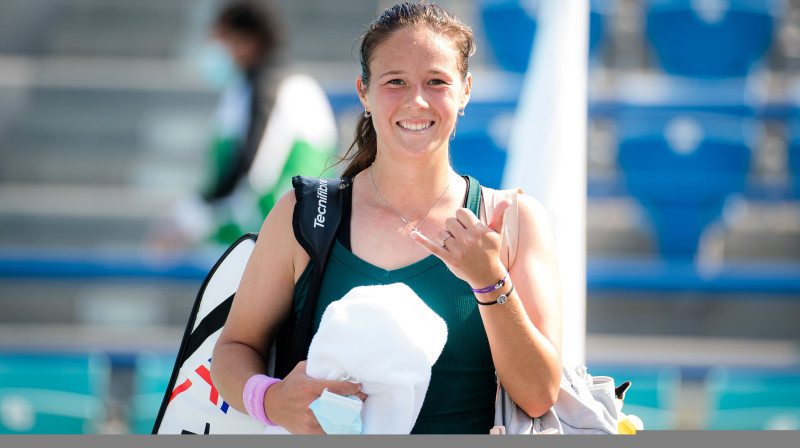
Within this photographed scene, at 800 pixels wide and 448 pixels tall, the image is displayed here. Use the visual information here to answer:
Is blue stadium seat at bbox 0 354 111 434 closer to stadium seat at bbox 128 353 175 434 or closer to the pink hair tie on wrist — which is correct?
stadium seat at bbox 128 353 175 434

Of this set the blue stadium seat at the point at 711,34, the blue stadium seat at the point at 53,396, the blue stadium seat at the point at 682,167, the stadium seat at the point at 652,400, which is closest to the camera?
the stadium seat at the point at 652,400

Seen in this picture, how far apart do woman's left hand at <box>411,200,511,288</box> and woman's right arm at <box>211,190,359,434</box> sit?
36 cm

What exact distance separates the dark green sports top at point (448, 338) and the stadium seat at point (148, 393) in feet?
7.00

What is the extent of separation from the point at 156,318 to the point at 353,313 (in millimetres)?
4203

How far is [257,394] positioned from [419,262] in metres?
0.39

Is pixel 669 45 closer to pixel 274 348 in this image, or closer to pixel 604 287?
pixel 604 287

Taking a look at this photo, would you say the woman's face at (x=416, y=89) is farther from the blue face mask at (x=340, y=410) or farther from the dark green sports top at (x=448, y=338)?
the blue face mask at (x=340, y=410)

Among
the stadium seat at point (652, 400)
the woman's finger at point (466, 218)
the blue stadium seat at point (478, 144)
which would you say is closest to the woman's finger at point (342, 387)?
the woman's finger at point (466, 218)

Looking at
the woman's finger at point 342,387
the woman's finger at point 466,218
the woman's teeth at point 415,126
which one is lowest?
the woman's finger at point 342,387

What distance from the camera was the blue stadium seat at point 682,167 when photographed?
208 inches

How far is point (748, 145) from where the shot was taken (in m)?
5.47

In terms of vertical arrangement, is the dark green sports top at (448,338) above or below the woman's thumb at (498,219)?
below

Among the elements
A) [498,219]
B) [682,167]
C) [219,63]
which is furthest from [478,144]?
[498,219]

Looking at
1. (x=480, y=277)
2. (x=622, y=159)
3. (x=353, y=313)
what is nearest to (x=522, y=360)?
(x=480, y=277)
